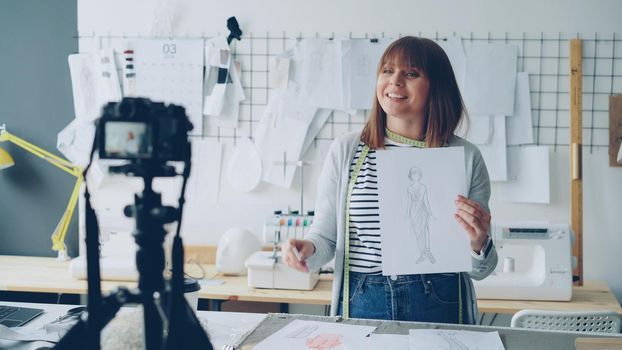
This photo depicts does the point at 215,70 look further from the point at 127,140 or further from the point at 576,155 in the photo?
the point at 127,140

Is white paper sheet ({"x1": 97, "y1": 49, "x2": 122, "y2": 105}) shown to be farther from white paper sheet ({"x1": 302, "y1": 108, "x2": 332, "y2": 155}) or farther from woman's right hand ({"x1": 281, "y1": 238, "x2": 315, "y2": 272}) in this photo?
woman's right hand ({"x1": 281, "y1": 238, "x2": 315, "y2": 272})

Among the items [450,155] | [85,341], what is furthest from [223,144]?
[85,341]

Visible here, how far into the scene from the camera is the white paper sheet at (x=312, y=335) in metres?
1.25

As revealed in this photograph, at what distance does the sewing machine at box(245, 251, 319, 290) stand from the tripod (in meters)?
1.56

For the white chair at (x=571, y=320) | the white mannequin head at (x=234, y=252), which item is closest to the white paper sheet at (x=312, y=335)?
the white chair at (x=571, y=320)

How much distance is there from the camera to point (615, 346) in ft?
4.10

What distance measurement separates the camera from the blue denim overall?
1479mm

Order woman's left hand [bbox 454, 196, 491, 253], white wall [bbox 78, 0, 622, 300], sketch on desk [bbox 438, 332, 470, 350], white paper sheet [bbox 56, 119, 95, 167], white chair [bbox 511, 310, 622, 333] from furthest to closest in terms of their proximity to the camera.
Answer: white paper sheet [bbox 56, 119, 95, 167] → white wall [bbox 78, 0, 622, 300] → white chair [bbox 511, 310, 622, 333] → woman's left hand [bbox 454, 196, 491, 253] → sketch on desk [bbox 438, 332, 470, 350]

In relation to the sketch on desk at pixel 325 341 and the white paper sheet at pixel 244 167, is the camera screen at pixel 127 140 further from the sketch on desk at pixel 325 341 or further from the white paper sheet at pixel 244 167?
the white paper sheet at pixel 244 167

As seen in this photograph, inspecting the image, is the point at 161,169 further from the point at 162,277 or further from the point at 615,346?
the point at 615,346

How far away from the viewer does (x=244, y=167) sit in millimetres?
2887

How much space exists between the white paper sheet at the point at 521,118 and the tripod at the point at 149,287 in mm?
2202

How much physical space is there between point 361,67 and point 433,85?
4.10 ft

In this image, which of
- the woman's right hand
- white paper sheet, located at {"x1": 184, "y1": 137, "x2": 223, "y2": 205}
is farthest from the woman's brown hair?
white paper sheet, located at {"x1": 184, "y1": 137, "x2": 223, "y2": 205}
